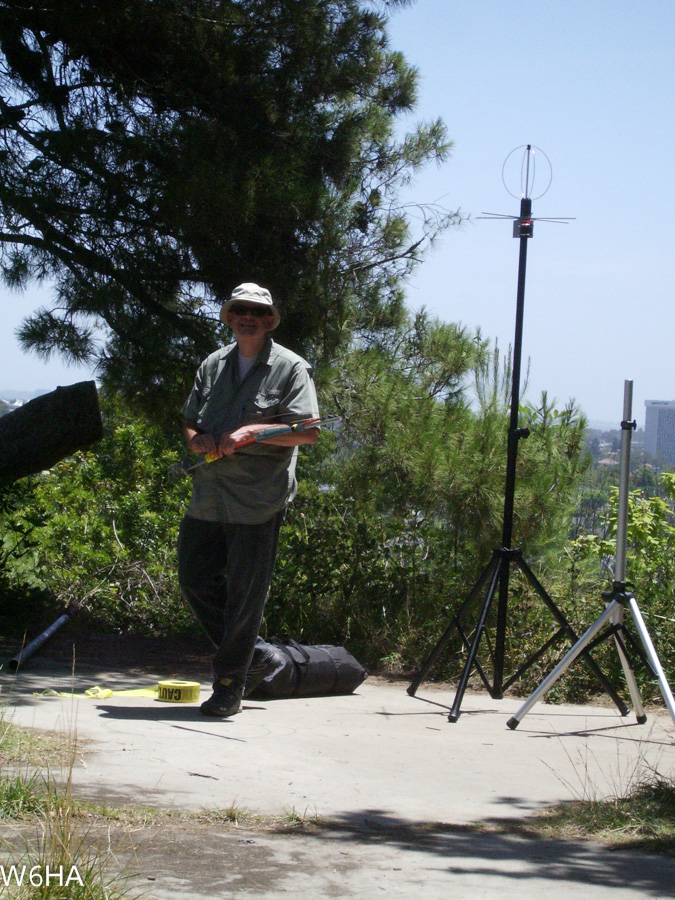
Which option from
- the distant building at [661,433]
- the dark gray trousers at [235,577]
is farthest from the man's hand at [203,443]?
the distant building at [661,433]

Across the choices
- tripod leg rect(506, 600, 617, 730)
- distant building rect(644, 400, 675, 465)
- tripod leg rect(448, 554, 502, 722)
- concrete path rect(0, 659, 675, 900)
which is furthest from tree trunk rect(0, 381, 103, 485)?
distant building rect(644, 400, 675, 465)

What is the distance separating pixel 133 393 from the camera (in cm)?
572

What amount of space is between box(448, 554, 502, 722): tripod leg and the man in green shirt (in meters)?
0.97

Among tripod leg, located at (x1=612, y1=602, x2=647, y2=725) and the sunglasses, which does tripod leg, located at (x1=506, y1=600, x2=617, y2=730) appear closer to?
tripod leg, located at (x1=612, y1=602, x2=647, y2=725)

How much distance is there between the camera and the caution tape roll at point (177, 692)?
4.71m

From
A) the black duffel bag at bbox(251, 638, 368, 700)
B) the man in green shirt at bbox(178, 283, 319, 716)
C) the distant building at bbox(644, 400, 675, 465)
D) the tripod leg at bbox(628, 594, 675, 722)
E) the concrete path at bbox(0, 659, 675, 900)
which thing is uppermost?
the distant building at bbox(644, 400, 675, 465)

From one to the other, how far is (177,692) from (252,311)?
1.80 m

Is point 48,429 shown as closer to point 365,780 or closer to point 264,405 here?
point 264,405

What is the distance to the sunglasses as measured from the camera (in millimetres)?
4617

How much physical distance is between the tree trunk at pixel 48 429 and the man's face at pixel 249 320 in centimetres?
149

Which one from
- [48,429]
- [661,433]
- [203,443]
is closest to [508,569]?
[203,443]

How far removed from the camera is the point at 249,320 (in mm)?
4582

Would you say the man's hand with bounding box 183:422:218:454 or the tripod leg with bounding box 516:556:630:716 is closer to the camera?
the man's hand with bounding box 183:422:218:454

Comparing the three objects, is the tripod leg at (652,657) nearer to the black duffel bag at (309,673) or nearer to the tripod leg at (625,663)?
the tripod leg at (625,663)
